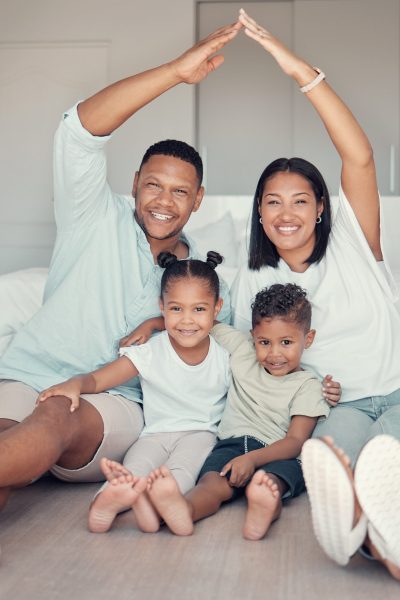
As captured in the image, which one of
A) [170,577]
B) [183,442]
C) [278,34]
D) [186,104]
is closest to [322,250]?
[183,442]

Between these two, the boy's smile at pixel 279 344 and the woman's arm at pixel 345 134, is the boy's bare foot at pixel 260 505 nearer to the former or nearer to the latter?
the boy's smile at pixel 279 344

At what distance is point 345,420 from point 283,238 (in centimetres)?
50

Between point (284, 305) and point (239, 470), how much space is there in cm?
45

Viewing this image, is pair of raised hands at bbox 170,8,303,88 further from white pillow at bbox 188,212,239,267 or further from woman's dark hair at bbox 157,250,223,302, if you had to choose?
white pillow at bbox 188,212,239,267

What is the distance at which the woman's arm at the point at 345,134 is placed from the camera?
1911 mm

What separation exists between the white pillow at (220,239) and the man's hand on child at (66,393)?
1.63m

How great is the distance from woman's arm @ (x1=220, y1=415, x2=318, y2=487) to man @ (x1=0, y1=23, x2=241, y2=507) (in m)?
0.31

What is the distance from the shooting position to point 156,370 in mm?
2049

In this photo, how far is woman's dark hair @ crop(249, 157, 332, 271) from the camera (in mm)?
2178

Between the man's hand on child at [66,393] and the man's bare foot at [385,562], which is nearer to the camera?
the man's bare foot at [385,562]

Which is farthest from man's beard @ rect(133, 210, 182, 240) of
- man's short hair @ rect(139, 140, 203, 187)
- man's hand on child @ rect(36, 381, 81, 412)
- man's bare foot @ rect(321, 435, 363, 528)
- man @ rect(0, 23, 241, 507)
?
man's bare foot @ rect(321, 435, 363, 528)

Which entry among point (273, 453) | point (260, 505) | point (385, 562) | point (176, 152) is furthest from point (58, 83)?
point (385, 562)

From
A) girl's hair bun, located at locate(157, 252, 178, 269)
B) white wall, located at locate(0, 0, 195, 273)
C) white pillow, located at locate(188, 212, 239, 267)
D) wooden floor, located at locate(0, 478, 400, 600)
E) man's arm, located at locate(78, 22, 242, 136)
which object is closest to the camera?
wooden floor, located at locate(0, 478, 400, 600)

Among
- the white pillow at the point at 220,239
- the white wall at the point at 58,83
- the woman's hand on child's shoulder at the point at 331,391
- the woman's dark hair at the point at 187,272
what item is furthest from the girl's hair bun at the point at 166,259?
the white wall at the point at 58,83
